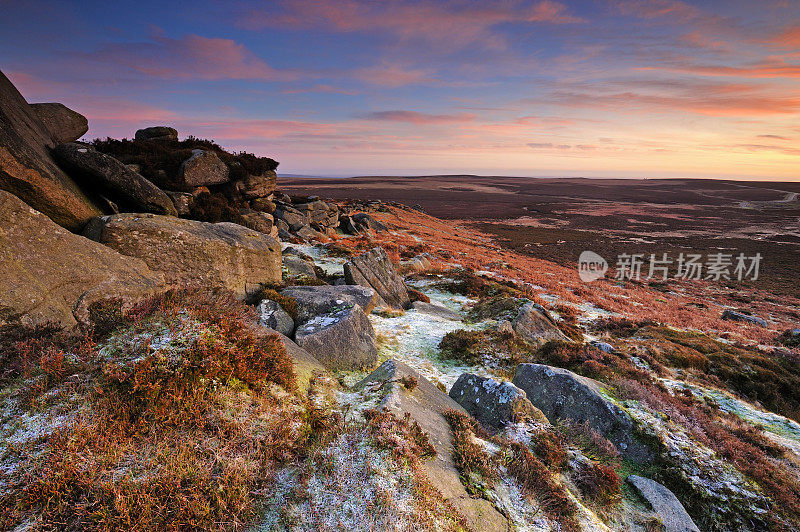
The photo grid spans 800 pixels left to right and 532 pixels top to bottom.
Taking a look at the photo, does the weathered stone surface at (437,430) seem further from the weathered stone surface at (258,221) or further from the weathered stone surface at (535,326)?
the weathered stone surface at (258,221)

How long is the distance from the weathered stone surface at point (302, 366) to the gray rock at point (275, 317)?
1.74 m

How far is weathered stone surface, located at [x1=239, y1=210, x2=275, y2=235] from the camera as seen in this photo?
23202 millimetres

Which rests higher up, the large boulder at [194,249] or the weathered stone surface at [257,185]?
the weathered stone surface at [257,185]

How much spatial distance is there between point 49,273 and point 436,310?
14825 millimetres

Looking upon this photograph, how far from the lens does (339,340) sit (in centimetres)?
974

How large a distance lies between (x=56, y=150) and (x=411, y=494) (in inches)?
598

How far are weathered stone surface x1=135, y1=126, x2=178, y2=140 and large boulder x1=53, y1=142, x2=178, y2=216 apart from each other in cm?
1331

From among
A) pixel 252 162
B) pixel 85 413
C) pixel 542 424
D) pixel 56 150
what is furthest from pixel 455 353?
pixel 252 162

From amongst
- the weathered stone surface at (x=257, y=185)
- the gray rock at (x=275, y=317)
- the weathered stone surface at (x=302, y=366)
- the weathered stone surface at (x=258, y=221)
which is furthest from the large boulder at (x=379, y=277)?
the weathered stone surface at (x=257, y=185)

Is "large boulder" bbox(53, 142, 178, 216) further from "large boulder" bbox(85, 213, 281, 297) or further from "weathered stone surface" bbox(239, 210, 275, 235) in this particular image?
"weathered stone surface" bbox(239, 210, 275, 235)

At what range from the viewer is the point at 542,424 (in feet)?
23.6

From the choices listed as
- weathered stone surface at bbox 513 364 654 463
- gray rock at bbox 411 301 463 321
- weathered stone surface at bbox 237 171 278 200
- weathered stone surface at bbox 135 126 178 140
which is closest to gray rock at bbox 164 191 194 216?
weathered stone surface at bbox 237 171 278 200

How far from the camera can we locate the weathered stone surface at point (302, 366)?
658 cm

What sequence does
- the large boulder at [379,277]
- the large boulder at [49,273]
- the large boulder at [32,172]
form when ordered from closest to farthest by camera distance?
the large boulder at [49,273], the large boulder at [32,172], the large boulder at [379,277]
